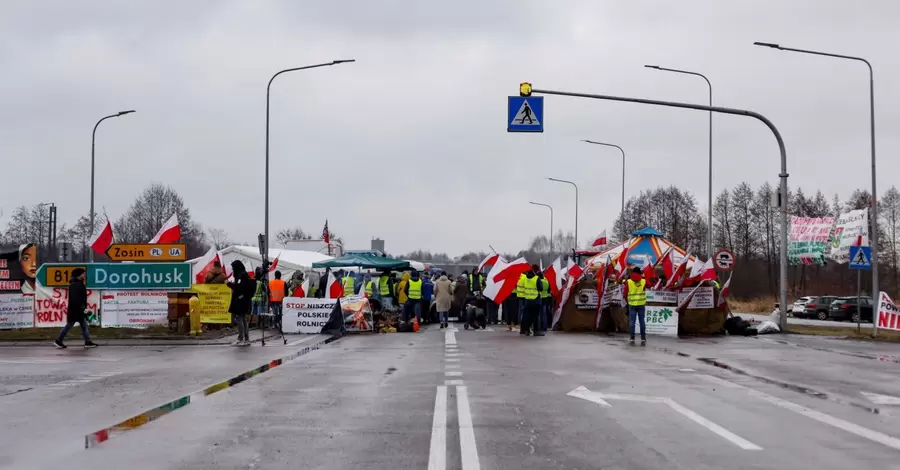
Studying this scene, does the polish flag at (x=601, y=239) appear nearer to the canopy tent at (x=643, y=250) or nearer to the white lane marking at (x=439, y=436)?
the canopy tent at (x=643, y=250)

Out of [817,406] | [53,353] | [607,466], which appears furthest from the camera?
[53,353]

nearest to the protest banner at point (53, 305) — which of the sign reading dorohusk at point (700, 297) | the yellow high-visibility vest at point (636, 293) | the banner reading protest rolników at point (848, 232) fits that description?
the yellow high-visibility vest at point (636, 293)

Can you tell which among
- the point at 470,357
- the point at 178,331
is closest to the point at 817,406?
the point at 470,357

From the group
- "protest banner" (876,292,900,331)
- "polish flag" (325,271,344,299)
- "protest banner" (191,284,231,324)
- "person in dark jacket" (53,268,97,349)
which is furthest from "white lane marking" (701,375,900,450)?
"polish flag" (325,271,344,299)

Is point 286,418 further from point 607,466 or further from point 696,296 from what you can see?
point 696,296

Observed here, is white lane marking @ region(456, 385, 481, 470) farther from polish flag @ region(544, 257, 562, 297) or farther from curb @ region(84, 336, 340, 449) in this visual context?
polish flag @ region(544, 257, 562, 297)

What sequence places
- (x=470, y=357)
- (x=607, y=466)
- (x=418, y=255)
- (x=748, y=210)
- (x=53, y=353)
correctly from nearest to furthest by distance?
(x=607, y=466) → (x=470, y=357) → (x=53, y=353) → (x=748, y=210) → (x=418, y=255)

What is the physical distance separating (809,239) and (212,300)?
20.9 metres

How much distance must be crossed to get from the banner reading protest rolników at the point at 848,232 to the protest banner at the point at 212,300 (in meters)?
18.6

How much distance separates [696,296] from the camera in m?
26.4

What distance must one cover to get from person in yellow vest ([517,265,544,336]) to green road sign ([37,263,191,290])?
928 centimetres

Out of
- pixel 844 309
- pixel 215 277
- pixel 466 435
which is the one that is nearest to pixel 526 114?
pixel 215 277

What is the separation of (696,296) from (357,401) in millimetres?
17208

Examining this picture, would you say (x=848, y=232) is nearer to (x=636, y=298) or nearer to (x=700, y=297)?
(x=700, y=297)
